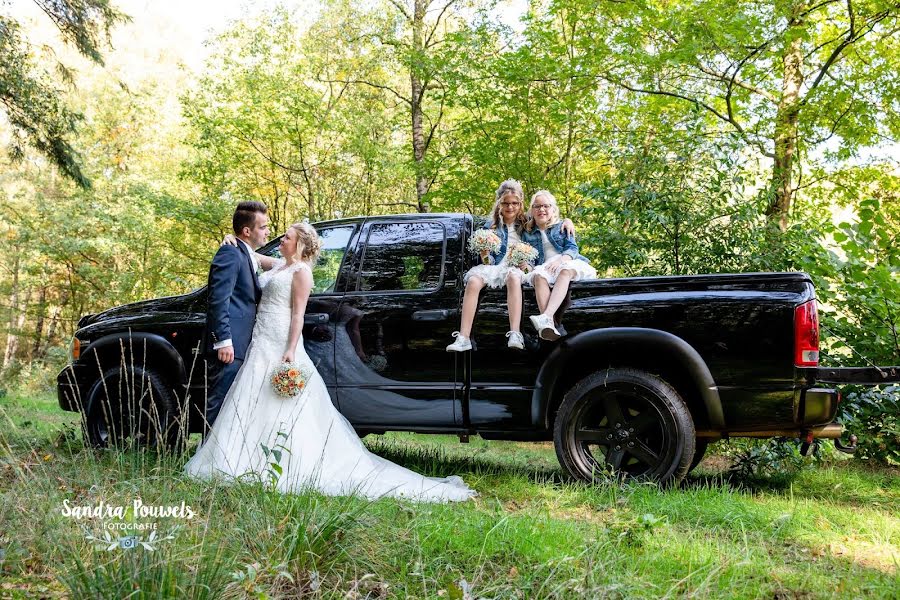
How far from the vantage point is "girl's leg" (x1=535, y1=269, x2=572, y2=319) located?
4.26 m

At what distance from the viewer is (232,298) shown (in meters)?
4.72

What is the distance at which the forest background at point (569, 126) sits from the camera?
6469 millimetres

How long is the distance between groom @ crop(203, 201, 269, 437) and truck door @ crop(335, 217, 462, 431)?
667mm

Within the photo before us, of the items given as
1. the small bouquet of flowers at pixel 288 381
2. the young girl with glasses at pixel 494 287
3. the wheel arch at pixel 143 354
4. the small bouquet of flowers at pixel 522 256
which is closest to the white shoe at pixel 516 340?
the young girl with glasses at pixel 494 287

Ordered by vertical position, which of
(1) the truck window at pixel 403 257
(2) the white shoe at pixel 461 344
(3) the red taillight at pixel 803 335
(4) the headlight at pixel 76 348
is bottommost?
(4) the headlight at pixel 76 348

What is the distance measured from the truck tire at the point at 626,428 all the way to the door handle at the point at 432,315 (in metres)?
0.99

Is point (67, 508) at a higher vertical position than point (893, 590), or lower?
higher

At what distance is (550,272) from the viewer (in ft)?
14.8

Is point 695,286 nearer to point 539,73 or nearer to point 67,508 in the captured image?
point 67,508

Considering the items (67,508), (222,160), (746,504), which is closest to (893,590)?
(746,504)

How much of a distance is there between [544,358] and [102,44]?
817 cm

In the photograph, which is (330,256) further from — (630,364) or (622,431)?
(622,431)

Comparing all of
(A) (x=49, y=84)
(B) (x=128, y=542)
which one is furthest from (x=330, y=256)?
(A) (x=49, y=84)

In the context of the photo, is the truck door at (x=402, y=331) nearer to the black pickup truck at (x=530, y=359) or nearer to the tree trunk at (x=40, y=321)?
the black pickup truck at (x=530, y=359)
